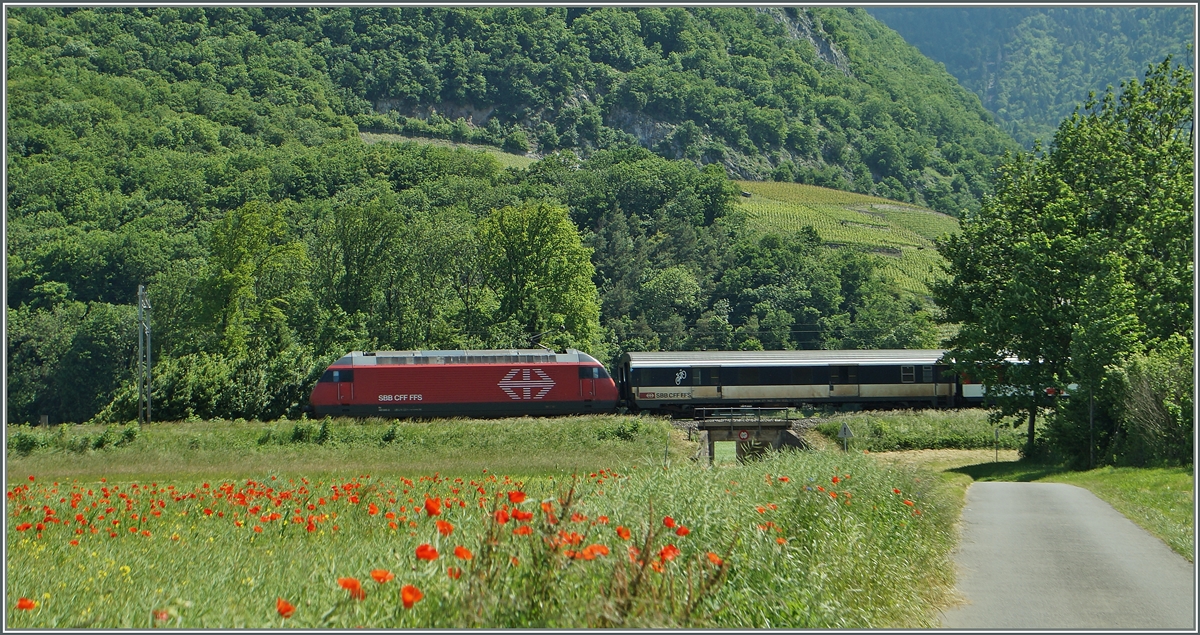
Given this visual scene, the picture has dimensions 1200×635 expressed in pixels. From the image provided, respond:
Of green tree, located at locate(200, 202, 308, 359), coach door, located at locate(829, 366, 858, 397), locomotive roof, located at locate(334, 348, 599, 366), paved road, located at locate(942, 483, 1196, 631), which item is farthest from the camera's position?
green tree, located at locate(200, 202, 308, 359)

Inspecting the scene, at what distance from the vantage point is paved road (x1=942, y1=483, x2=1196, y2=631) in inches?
381

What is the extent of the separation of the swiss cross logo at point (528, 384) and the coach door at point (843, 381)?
1279 centimetres

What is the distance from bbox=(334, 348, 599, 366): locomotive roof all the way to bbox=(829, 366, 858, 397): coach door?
37.3 ft

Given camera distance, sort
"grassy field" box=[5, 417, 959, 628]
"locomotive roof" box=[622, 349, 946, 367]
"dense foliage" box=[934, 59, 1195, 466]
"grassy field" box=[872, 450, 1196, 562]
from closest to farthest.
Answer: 1. "grassy field" box=[5, 417, 959, 628]
2. "grassy field" box=[872, 450, 1196, 562]
3. "dense foliage" box=[934, 59, 1195, 466]
4. "locomotive roof" box=[622, 349, 946, 367]

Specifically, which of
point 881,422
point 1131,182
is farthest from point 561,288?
point 1131,182

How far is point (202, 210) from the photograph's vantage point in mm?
112250

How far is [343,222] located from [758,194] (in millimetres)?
121317

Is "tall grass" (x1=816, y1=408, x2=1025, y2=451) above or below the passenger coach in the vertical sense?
below

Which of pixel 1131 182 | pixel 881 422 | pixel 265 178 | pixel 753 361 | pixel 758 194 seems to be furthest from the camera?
pixel 758 194

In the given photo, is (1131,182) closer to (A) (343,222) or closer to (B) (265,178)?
(A) (343,222)

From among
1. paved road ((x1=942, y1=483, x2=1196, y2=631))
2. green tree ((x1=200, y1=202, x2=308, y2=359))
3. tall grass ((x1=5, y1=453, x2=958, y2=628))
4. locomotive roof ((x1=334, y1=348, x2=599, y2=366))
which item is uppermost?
green tree ((x1=200, y1=202, x2=308, y2=359))

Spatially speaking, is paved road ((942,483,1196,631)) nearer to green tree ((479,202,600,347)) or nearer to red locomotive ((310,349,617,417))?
red locomotive ((310,349,617,417))

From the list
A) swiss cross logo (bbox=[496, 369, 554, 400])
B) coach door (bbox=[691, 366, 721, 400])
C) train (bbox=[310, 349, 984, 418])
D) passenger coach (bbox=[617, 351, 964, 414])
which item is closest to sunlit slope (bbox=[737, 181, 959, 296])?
passenger coach (bbox=[617, 351, 964, 414])

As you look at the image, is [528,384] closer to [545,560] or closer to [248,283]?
[248,283]
